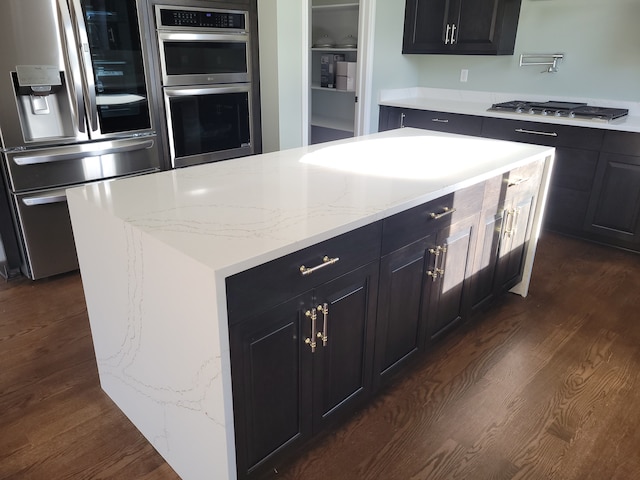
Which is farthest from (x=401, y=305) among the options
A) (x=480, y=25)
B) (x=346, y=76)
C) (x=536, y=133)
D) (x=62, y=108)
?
(x=346, y=76)

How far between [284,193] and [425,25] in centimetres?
322

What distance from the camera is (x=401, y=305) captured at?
5.84 feet

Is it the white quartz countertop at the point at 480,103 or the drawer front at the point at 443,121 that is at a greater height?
the white quartz countertop at the point at 480,103

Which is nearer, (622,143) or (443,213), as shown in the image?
(443,213)

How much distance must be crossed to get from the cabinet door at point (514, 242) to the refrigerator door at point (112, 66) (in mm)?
2204

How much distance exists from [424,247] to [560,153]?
221 centimetres

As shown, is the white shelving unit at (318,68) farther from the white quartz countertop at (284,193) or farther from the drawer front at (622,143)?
the white quartz countertop at (284,193)

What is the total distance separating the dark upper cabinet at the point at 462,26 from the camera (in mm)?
3740

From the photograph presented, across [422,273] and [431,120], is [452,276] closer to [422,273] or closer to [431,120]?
[422,273]

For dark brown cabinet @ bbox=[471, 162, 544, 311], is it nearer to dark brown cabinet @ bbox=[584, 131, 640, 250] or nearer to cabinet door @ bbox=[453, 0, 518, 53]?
dark brown cabinet @ bbox=[584, 131, 640, 250]

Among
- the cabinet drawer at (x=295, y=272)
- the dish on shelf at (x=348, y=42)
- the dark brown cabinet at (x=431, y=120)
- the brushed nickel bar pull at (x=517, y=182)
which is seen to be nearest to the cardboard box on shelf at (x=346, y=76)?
the dish on shelf at (x=348, y=42)

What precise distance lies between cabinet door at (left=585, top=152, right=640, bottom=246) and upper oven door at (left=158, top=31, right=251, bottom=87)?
255cm

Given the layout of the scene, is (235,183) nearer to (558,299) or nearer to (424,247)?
(424,247)

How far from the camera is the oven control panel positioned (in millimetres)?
2898
